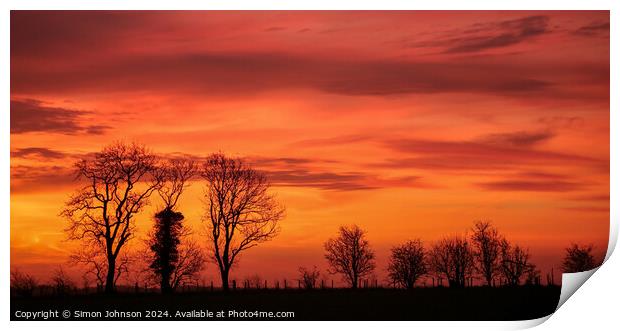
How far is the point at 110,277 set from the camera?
19.4 m

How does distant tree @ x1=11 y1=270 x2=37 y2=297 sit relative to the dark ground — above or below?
above

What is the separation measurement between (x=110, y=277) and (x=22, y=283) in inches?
67.8

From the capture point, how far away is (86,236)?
19.2m

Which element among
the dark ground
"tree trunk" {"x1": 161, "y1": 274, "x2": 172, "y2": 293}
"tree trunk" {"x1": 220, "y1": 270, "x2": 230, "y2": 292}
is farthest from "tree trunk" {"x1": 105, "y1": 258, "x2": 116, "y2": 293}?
"tree trunk" {"x1": 220, "y1": 270, "x2": 230, "y2": 292}

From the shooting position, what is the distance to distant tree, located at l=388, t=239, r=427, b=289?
19469mm

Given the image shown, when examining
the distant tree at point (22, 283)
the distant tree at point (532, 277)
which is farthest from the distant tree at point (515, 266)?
the distant tree at point (22, 283)

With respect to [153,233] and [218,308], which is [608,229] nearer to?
[218,308]

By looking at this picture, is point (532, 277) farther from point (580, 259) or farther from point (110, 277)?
point (110, 277)

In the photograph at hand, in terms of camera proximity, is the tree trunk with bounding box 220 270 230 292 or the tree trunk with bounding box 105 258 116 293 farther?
the tree trunk with bounding box 220 270 230 292

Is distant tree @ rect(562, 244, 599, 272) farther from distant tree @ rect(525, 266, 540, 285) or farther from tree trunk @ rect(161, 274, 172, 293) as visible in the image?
tree trunk @ rect(161, 274, 172, 293)

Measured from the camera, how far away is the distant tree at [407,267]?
63.9 feet

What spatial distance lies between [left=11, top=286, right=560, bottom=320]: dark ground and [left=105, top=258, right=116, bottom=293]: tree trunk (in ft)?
0.91
